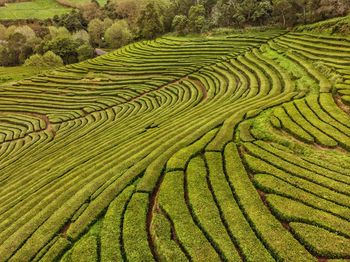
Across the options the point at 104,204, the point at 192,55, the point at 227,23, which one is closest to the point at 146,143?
the point at 104,204

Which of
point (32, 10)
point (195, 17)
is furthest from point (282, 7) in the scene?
point (32, 10)

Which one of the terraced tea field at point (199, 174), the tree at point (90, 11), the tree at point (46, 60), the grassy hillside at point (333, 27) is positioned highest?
the tree at point (90, 11)

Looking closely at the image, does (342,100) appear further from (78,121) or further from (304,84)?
(78,121)

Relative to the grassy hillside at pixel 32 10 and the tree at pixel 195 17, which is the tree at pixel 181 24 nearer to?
the tree at pixel 195 17

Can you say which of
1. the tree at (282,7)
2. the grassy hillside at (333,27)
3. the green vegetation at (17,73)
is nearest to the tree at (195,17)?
the tree at (282,7)

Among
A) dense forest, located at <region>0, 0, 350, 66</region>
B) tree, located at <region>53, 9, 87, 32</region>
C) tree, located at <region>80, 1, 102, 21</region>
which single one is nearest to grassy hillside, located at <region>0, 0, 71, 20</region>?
dense forest, located at <region>0, 0, 350, 66</region>

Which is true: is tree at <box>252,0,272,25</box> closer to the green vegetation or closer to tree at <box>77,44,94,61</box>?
tree at <box>77,44,94,61</box>
